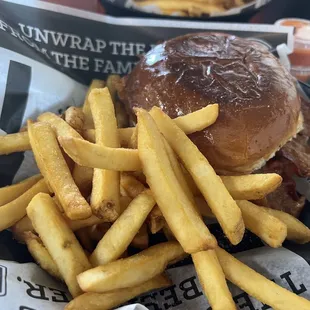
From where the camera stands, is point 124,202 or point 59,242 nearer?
point 59,242

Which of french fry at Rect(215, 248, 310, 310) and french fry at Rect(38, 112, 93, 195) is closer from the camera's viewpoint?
french fry at Rect(215, 248, 310, 310)

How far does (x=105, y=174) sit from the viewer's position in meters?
1.40

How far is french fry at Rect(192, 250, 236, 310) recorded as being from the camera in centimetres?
131

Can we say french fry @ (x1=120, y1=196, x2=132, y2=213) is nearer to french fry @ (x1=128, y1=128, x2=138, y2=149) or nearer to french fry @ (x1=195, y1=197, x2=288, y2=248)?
french fry @ (x1=128, y1=128, x2=138, y2=149)

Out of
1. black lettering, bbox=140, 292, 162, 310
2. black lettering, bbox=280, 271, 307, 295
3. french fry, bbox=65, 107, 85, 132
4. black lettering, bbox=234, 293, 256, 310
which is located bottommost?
black lettering, bbox=140, 292, 162, 310

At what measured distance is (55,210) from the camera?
142cm

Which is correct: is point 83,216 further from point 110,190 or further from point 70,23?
point 70,23

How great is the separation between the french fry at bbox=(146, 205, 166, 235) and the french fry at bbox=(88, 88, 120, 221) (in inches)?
4.2

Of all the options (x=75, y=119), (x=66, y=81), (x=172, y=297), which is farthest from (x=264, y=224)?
(x=66, y=81)

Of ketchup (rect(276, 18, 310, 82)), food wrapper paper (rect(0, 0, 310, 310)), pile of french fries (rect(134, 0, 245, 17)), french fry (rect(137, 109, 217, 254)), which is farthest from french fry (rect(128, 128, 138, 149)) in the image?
ketchup (rect(276, 18, 310, 82))

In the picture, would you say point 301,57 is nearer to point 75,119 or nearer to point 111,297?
point 75,119

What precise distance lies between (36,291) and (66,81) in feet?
3.43

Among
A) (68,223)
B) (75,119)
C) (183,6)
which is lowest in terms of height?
(68,223)

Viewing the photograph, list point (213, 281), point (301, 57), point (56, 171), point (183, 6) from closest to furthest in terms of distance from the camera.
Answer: point (213, 281), point (56, 171), point (183, 6), point (301, 57)
